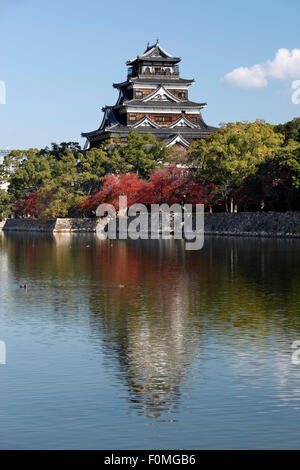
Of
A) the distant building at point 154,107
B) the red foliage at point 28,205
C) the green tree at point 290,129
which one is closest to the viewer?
the green tree at point 290,129

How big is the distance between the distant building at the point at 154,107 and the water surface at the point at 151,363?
67.7 meters

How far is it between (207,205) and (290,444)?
69903mm

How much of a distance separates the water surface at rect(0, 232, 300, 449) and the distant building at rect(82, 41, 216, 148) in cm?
6771

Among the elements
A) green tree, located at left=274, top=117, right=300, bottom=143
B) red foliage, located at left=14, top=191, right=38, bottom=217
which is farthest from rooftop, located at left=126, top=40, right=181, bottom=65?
green tree, located at left=274, top=117, right=300, bottom=143

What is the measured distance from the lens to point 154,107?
339ft

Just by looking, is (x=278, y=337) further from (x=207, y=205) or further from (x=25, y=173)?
(x=25, y=173)

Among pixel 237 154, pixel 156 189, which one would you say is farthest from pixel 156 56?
pixel 237 154

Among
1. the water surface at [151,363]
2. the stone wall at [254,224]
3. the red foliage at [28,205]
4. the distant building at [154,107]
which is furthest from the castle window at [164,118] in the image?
the water surface at [151,363]

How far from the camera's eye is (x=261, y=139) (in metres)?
73.6

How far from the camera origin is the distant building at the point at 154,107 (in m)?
101

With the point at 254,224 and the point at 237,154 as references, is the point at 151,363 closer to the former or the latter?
the point at 254,224

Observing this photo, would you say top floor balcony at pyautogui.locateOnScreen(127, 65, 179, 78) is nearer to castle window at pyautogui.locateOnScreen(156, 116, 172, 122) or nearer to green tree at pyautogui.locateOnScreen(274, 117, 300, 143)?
castle window at pyautogui.locateOnScreen(156, 116, 172, 122)

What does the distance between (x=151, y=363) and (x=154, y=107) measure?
291ft

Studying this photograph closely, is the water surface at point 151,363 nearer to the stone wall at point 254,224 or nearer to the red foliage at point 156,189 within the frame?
the stone wall at point 254,224
